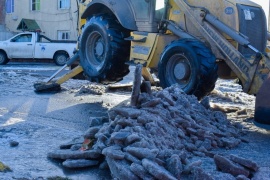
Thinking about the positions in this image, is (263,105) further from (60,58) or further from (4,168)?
(60,58)

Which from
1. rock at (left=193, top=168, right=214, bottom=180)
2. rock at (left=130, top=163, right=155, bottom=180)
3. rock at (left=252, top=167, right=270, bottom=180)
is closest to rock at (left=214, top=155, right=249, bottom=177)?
rock at (left=252, top=167, right=270, bottom=180)

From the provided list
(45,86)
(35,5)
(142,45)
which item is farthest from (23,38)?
(142,45)

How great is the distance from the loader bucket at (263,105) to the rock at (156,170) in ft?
7.75

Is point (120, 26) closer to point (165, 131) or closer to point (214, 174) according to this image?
point (165, 131)

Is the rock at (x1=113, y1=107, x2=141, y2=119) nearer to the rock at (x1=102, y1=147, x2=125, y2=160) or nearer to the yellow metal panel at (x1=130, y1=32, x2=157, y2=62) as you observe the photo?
the rock at (x1=102, y1=147, x2=125, y2=160)

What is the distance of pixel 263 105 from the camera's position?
594cm

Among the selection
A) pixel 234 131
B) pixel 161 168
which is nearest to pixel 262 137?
pixel 234 131

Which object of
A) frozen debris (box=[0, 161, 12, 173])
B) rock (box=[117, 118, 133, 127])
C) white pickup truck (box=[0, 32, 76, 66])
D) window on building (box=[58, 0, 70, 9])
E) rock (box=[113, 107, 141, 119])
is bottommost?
white pickup truck (box=[0, 32, 76, 66])

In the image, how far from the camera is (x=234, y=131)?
6.25 meters

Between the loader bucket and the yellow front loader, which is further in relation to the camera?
the yellow front loader

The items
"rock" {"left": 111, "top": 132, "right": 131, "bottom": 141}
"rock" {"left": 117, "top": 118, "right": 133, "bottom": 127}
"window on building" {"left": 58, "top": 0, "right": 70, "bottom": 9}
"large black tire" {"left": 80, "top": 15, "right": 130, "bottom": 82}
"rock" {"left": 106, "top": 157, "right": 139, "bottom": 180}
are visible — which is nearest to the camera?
"rock" {"left": 106, "top": 157, "right": 139, "bottom": 180}

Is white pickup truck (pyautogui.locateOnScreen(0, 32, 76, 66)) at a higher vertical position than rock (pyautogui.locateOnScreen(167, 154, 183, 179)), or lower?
lower

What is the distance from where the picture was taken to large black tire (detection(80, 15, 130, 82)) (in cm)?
945

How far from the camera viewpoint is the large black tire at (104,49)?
9453mm
